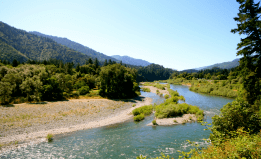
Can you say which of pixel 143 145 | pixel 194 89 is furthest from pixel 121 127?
pixel 194 89

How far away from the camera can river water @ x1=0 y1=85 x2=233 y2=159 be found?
14234 mm

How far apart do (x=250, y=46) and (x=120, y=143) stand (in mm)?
20274

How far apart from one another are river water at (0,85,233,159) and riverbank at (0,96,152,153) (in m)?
2.44

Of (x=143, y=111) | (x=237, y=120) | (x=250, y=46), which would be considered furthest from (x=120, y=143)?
(x=250, y=46)

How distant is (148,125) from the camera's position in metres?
22.6

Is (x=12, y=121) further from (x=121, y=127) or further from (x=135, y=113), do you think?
(x=135, y=113)

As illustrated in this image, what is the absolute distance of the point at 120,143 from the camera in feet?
54.2

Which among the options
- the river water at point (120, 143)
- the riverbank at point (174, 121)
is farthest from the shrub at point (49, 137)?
the riverbank at point (174, 121)

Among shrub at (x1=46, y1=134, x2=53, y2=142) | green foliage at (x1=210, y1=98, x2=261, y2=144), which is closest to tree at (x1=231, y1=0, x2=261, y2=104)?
green foliage at (x1=210, y1=98, x2=261, y2=144)

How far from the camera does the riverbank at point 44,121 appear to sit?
18.3 meters

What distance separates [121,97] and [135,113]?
1835 cm

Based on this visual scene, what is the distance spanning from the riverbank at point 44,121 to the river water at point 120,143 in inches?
95.9

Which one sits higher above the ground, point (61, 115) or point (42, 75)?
point (42, 75)

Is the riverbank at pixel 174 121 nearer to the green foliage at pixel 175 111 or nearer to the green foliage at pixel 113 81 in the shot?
the green foliage at pixel 175 111
